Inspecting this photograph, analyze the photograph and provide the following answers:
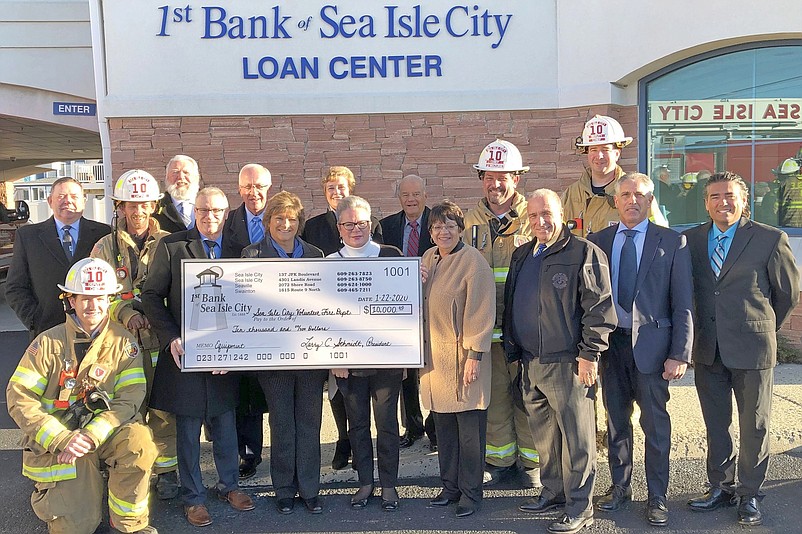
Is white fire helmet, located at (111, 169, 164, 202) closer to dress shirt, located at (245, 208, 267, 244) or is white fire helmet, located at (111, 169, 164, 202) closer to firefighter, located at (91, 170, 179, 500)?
firefighter, located at (91, 170, 179, 500)

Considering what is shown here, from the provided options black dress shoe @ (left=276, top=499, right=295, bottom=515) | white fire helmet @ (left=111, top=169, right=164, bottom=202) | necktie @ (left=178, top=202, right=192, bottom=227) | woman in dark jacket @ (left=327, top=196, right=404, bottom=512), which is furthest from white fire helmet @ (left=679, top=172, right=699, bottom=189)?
white fire helmet @ (left=111, top=169, right=164, bottom=202)

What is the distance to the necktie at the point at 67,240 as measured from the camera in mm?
5125

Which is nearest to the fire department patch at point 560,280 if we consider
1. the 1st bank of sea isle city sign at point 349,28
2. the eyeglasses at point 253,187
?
the eyeglasses at point 253,187

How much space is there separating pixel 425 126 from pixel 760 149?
374 cm

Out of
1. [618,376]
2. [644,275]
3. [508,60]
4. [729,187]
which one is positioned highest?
[508,60]

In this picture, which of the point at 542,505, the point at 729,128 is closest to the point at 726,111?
the point at 729,128

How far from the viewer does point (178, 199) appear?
5234mm

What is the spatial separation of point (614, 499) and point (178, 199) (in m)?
3.62

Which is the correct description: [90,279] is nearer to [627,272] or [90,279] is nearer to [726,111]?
[627,272]

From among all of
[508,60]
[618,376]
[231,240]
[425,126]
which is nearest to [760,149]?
[508,60]

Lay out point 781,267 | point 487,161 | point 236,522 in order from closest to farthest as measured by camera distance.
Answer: point 781,267 < point 236,522 < point 487,161

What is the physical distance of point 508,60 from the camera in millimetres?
8148

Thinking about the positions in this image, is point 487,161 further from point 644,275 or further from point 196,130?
point 196,130

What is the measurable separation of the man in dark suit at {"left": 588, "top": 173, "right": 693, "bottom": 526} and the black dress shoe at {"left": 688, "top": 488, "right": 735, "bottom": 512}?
0.22 metres
